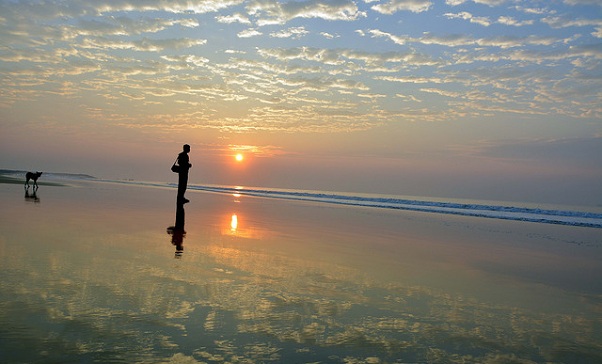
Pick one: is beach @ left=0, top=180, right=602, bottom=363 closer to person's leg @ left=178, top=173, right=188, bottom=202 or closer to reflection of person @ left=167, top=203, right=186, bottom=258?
reflection of person @ left=167, top=203, right=186, bottom=258

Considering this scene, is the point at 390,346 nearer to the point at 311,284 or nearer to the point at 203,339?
the point at 203,339

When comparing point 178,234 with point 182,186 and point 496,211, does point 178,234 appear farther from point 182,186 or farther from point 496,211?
point 496,211

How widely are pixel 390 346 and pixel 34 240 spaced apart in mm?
6998

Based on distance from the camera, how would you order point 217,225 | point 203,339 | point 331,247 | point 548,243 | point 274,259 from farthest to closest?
point 548,243, point 217,225, point 331,247, point 274,259, point 203,339

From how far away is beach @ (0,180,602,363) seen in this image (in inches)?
138

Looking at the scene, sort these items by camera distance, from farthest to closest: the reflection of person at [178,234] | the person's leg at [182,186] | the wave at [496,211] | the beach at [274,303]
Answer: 1. the wave at [496,211]
2. the person's leg at [182,186]
3. the reflection of person at [178,234]
4. the beach at [274,303]

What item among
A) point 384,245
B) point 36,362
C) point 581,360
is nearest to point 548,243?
point 384,245

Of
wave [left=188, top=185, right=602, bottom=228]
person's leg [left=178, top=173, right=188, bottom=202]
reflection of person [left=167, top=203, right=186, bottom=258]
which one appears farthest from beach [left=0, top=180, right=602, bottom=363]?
wave [left=188, top=185, right=602, bottom=228]

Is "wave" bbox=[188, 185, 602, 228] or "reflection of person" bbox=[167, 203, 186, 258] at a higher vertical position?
"wave" bbox=[188, 185, 602, 228]

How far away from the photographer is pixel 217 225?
13.0 meters

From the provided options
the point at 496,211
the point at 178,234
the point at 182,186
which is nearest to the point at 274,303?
the point at 178,234

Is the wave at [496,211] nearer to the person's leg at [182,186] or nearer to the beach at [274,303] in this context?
the beach at [274,303]

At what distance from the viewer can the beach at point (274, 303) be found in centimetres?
351

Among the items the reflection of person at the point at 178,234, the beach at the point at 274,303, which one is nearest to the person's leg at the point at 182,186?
the reflection of person at the point at 178,234
